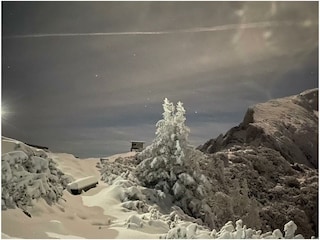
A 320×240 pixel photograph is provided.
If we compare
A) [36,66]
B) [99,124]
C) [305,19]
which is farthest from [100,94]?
[305,19]

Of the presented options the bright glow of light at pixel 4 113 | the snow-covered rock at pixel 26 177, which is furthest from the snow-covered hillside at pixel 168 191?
the bright glow of light at pixel 4 113

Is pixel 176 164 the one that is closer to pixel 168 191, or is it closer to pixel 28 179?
pixel 168 191

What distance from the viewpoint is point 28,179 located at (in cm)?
319

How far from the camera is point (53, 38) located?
337 centimetres

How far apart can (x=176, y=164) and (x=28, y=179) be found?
2.91ft

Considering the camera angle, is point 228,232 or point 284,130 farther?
point 284,130

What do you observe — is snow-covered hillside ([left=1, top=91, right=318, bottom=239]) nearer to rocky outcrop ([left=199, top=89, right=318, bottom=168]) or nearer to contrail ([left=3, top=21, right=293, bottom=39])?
rocky outcrop ([left=199, top=89, right=318, bottom=168])

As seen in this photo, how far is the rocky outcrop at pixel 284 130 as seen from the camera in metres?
3.30

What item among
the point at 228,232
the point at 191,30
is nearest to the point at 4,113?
the point at 191,30

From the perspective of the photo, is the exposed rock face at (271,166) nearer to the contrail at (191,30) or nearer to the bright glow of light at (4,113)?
the contrail at (191,30)

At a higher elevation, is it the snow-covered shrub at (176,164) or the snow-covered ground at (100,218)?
the snow-covered shrub at (176,164)

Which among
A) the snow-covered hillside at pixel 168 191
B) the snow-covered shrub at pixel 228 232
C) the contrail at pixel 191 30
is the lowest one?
the snow-covered shrub at pixel 228 232

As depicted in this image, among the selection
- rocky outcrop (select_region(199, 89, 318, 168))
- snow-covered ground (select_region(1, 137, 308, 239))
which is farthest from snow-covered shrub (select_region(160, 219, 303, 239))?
rocky outcrop (select_region(199, 89, 318, 168))

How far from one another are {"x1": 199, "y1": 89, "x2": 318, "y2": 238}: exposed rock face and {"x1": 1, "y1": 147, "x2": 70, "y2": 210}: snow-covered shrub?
91 centimetres
